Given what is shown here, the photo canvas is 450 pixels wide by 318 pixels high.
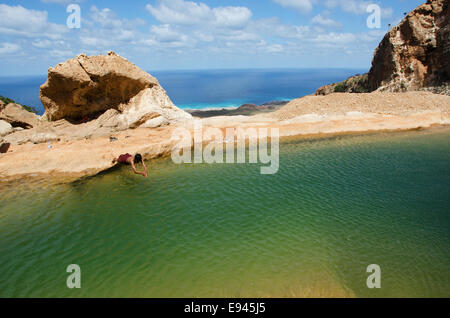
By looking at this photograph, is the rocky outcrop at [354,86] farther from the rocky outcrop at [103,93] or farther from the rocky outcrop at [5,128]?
the rocky outcrop at [5,128]

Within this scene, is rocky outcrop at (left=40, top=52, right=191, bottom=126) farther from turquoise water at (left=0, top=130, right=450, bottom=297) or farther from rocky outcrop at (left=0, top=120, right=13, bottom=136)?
turquoise water at (left=0, top=130, right=450, bottom=297)

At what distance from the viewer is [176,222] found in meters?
12.7

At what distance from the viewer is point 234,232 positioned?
38.9 ft

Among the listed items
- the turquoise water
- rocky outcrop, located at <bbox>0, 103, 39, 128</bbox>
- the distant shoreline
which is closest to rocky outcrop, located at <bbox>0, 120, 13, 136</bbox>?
rocky outcrop, located at <bbox>0, 103, 39, 128</bbox>

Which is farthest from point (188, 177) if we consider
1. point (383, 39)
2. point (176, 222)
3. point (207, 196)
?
point (383, 39)

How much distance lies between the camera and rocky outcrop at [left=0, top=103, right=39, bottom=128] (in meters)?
25.9

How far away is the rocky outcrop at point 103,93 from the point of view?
2439 cm

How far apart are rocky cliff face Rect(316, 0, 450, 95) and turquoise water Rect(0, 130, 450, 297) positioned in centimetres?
2870

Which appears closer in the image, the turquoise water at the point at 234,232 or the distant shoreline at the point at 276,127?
the turquoise water at the point at 234,232

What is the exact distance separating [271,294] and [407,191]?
A: 1060 cm

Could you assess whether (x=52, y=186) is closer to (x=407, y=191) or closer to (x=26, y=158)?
(x=26, y=158)

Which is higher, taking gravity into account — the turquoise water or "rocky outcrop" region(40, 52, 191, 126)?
"rocky outcrop" region(40, 52, 191, 126)

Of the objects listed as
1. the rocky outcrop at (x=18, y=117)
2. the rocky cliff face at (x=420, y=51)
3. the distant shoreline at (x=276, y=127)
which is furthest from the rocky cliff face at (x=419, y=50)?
the rocky outcrop at (x=18, y=117)

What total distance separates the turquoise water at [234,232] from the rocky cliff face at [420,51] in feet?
94.2
